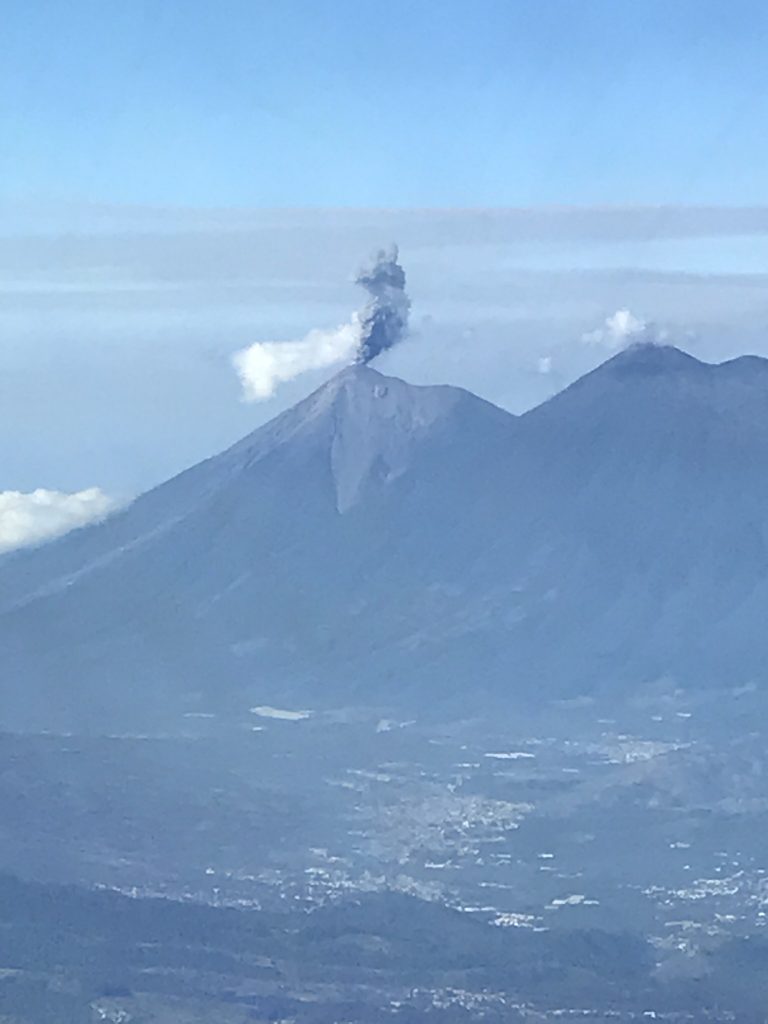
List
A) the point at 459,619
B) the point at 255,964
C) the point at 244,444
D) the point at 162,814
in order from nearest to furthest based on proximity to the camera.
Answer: the point at 255,964
the point at 162,814
the point at 459,619
the point at 244,444

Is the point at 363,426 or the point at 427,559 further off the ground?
the point at 363,426

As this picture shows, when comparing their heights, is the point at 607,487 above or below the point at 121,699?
above

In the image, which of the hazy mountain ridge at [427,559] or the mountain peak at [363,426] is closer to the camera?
the hazy mountain ridge at [427,559]

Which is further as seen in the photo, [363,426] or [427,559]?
[363,426]

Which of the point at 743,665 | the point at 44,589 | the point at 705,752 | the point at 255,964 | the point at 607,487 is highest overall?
the point at 607,487

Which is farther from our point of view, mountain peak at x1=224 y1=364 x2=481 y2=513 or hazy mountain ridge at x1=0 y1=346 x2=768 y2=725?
mountain peak at x1=224 y1=364 x2=481 y2=513

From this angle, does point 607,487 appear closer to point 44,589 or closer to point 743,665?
point 743,665

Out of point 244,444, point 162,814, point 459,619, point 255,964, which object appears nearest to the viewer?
point 255,964

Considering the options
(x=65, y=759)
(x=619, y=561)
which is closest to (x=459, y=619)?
(x=619, y=561)
